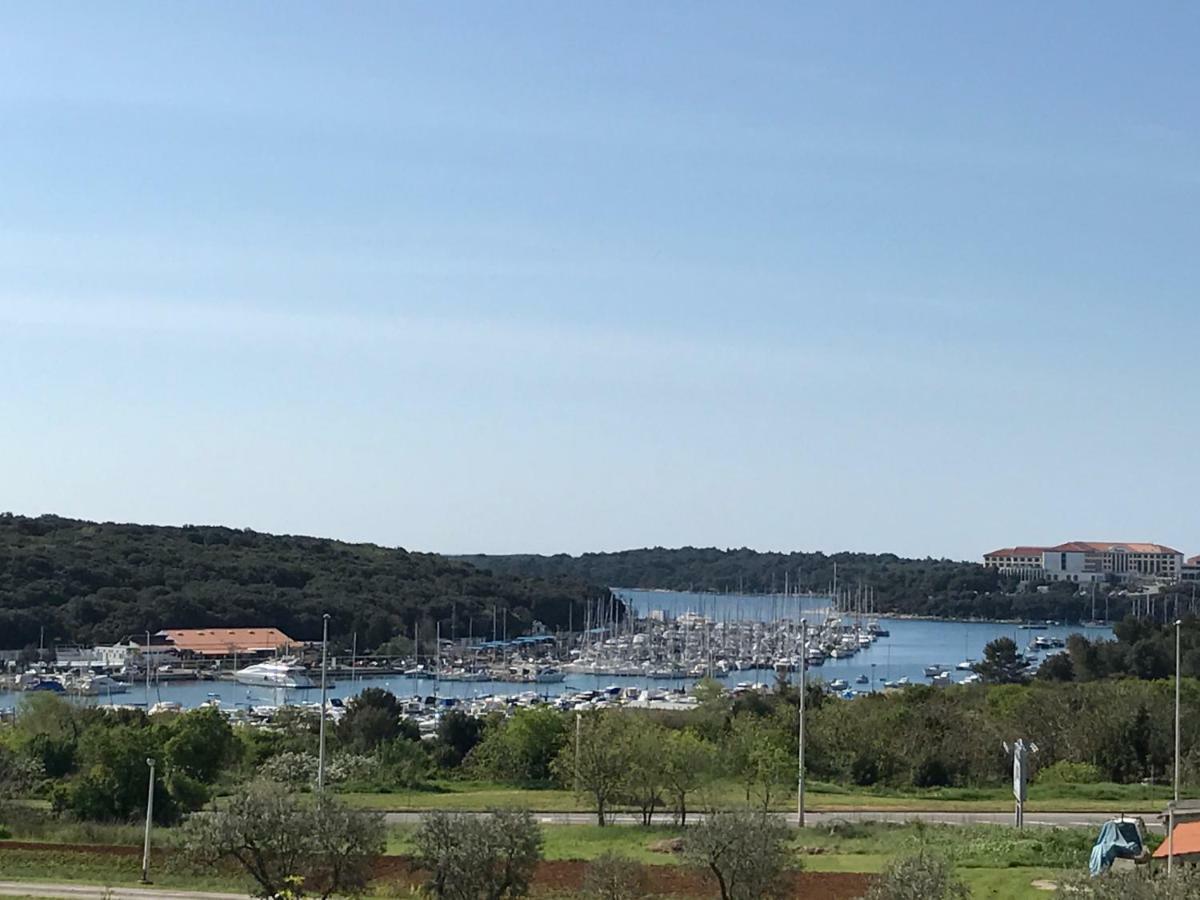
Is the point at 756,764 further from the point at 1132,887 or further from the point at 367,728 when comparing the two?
the point at 1132,887

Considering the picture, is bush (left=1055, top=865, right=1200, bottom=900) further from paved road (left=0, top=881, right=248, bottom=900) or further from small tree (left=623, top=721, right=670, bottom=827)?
small tree (left=623, top=721, right=670, bottom=827)

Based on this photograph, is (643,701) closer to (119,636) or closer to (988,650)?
(988,650)

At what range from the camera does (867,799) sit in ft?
105

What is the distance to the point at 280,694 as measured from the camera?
268ft

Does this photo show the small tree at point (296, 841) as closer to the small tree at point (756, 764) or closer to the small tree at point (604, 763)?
the small tree at point (604, 763)

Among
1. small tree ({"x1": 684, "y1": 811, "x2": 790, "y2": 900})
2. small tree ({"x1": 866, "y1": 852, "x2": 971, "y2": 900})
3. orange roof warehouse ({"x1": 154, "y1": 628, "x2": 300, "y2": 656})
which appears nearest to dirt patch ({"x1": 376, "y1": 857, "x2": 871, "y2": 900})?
small tree ({"x1": 684, "y1": 811, "x2": 790, "y2": 900})

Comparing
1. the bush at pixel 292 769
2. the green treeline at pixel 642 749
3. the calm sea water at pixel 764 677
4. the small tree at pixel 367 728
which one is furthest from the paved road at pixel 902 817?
the calm sea water at pixel 764 677

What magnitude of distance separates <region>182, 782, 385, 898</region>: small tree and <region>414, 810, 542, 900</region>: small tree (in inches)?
30.5

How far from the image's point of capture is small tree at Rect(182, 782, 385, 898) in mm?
19078

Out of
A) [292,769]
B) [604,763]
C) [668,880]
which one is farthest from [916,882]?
[292,769]

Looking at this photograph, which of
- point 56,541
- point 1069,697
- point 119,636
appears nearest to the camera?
point 1069,697

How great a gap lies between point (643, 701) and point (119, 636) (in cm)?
4336

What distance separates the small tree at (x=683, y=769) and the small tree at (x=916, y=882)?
1096 cm

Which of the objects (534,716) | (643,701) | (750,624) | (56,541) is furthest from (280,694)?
(750,624)
